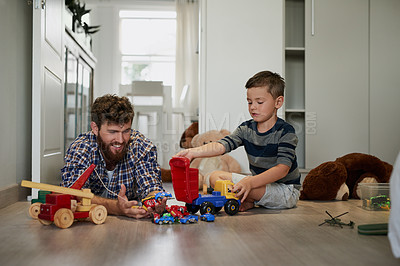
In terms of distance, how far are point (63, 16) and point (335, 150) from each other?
6.69 feet

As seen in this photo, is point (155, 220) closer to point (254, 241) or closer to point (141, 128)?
point (254, 241)

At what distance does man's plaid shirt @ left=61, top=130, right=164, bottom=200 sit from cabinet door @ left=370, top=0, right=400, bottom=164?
1.73 meters

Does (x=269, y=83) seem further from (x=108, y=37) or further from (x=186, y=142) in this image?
(x=108, y=37)

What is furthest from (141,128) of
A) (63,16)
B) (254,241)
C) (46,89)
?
(254,241)

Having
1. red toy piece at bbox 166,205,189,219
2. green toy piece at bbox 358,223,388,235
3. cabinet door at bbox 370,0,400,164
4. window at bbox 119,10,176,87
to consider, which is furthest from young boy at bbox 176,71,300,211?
window at bbox 119,10,176,87

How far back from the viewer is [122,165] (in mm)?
1721

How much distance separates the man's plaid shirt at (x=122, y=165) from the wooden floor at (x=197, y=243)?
8.3 inches

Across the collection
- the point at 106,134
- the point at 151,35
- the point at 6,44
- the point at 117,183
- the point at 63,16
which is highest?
the point at 151,35

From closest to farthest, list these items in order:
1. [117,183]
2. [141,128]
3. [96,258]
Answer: [96,258] → [117,183] → [141,128]

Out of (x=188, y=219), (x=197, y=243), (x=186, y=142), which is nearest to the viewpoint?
(x=197, y=243)

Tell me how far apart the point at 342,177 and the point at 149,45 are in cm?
389

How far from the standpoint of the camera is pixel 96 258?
100 cm

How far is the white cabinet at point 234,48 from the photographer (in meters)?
2.72

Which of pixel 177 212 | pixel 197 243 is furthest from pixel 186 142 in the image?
pixel 197 243
